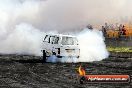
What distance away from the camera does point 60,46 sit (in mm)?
34125

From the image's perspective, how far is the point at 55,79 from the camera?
24.4 meters

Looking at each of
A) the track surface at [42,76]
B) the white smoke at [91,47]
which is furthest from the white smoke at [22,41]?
the track surface at [42,76]

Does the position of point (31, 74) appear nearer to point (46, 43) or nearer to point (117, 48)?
point (46, 43)

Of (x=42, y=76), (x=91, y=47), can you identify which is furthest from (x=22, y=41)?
(x=42, y=76)

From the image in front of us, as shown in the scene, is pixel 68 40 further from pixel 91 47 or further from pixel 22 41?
pixel 22 41

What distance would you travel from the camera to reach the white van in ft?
112

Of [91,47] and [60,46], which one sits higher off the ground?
[91,47]

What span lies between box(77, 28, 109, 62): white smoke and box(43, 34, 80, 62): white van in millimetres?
2742

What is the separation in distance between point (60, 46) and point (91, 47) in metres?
6.48

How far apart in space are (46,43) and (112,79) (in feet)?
41.6

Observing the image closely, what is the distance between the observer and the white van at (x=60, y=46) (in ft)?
112

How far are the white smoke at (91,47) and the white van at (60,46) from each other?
2742mm

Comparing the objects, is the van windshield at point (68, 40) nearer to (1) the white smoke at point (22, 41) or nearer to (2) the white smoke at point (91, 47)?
(2) the white smoke at point (91, 47)

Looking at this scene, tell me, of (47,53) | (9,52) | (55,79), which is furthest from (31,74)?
(9,52)
